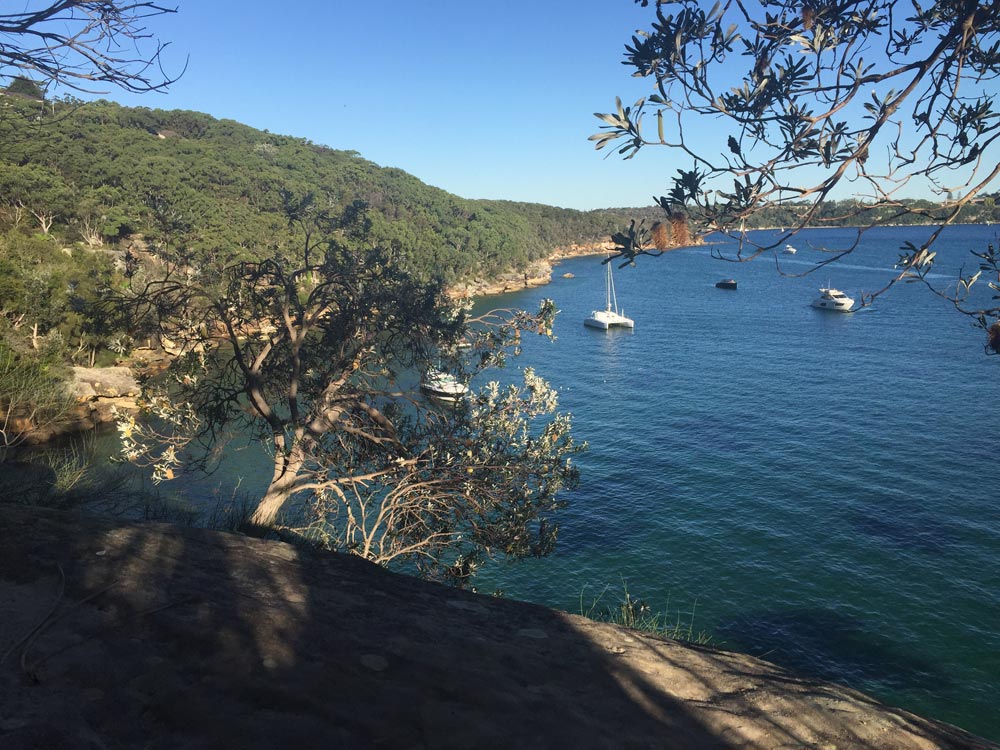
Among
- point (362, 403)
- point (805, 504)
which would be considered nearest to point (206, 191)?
point (805, 504)

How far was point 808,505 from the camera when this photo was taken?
27703 millimetres

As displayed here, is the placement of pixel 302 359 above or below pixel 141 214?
below

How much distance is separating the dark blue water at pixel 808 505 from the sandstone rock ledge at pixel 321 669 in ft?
53.8

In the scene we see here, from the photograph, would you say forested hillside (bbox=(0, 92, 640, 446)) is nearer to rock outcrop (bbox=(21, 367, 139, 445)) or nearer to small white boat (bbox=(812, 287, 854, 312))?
rock outcrop (bbox=(21, 367, 139, 445))

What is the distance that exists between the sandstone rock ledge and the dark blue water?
53.8 ft

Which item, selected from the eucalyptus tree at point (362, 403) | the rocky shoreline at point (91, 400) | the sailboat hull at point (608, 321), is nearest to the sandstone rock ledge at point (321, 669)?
the eucalyptus tree at point (362, 403)

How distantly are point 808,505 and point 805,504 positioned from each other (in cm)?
15

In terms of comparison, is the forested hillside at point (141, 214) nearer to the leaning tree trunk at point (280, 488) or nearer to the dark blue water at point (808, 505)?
the leaning tree trunk at point (280, 488)

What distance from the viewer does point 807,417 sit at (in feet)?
126

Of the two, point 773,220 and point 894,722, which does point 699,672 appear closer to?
point 894,722

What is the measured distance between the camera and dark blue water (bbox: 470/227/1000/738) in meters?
19.5

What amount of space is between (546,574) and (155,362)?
3221 centimetres

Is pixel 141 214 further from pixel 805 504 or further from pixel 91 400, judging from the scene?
pixel 805 504

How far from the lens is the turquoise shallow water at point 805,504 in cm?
1948
